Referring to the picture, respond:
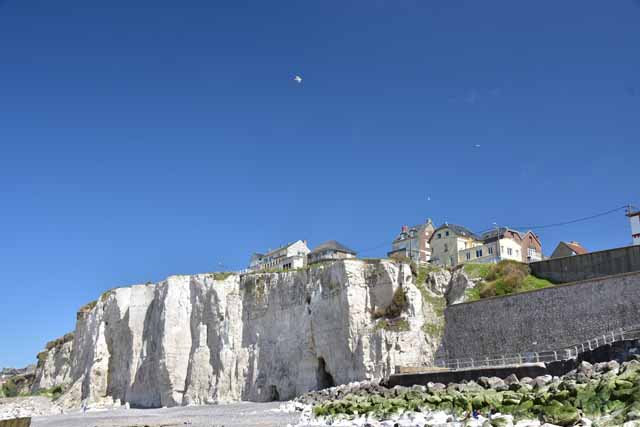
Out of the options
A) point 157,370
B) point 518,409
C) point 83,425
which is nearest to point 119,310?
point 157,370

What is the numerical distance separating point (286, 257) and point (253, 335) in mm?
24014

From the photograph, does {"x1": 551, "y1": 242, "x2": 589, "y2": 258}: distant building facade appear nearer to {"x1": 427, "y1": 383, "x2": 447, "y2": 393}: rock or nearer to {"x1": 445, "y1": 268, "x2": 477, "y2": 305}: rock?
{"x1": 445, "y1": 268, "x2": 477, "y2": 305}: rock

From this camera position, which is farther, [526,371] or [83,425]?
[83,425]

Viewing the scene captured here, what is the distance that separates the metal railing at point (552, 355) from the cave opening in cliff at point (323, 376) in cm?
714

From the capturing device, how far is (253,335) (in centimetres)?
4075

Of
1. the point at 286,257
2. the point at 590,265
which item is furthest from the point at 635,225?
the point at 286,257

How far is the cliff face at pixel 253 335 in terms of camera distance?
112ft

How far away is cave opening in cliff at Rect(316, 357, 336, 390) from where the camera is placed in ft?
118

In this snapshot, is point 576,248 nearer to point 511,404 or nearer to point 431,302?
point 431,302

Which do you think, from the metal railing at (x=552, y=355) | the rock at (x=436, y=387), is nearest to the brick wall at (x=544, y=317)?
the metal railing at (x=552, y=355)

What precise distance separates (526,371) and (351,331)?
1511cm

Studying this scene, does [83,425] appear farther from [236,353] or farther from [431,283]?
[431,283]

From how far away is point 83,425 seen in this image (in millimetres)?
27438

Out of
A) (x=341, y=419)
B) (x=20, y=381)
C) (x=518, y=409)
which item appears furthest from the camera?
(x=20, y=381)
